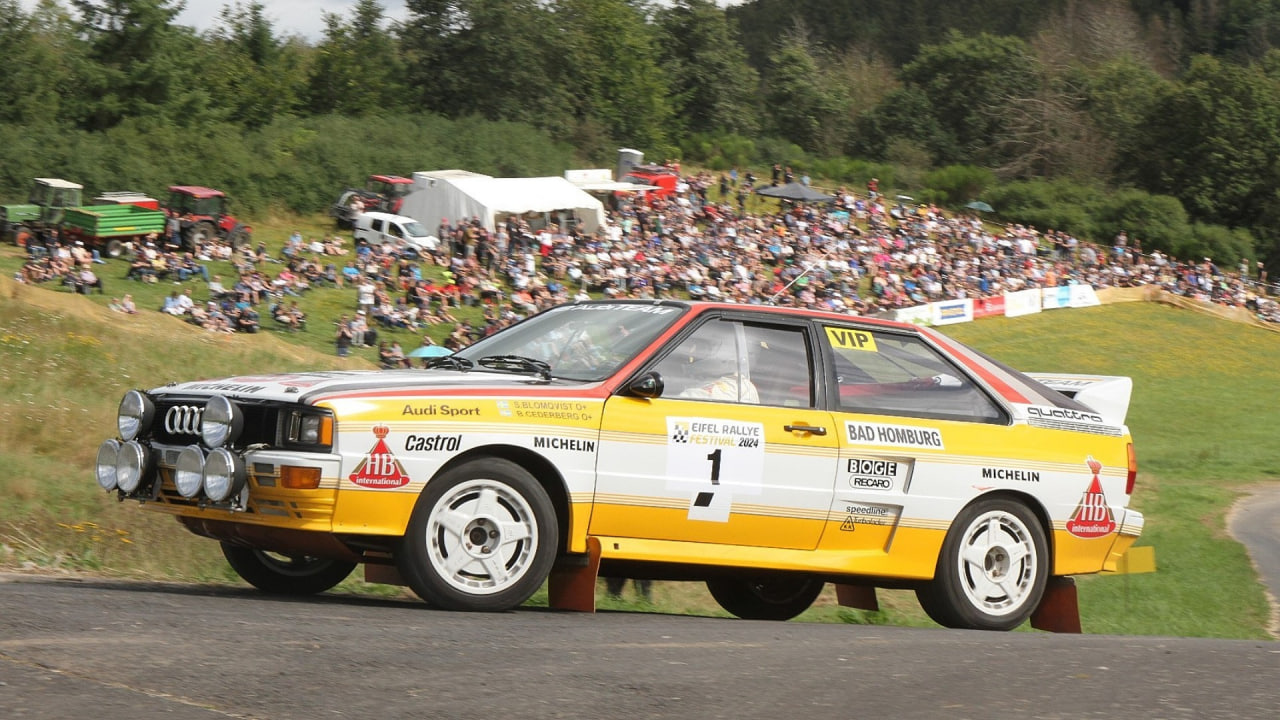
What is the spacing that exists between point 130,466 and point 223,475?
2.35ft

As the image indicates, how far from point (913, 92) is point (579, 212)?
5458 cm

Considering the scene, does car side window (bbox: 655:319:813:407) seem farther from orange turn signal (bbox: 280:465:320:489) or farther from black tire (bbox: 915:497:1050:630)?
orange turn signal (bbox: 280:465:320:489)

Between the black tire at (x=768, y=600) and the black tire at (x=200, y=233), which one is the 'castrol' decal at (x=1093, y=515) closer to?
the black tire at (x=768, y=600)

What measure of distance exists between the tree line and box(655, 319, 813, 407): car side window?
38061mm

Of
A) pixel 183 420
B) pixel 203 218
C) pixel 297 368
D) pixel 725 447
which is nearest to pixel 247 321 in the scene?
pixel 297 368

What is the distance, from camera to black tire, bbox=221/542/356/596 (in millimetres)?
7633

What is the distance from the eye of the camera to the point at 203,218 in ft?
121

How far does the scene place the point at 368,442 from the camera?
6.21 metres

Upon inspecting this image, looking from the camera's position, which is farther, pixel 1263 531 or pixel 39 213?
pixel 39 213

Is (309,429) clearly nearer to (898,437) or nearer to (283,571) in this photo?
(283,571)

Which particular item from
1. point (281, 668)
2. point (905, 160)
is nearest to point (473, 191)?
point (281, 668)

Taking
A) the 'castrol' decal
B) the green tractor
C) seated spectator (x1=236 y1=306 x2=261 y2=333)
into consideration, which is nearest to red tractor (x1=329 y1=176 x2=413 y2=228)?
the green tractor

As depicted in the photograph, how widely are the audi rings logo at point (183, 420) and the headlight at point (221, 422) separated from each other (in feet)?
0.40

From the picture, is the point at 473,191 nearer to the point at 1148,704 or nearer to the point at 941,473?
the point at 941,473
